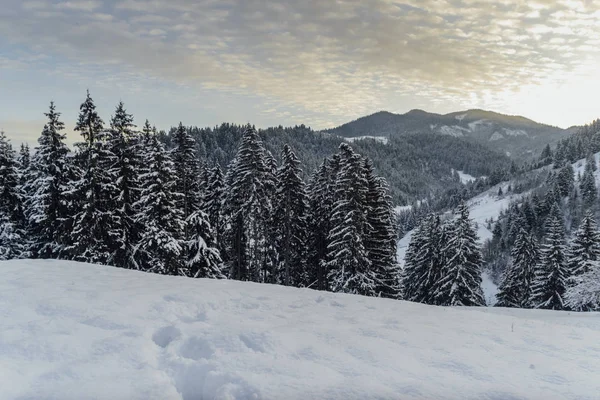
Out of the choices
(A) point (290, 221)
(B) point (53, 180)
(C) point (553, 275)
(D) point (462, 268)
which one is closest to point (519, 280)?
(C) point (553, 275)

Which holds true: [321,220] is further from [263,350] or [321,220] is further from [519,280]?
[519,280]

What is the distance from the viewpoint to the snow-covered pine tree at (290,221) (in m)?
29.7

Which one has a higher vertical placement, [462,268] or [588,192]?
[588,192]

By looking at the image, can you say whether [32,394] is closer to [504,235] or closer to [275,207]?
[275,207]

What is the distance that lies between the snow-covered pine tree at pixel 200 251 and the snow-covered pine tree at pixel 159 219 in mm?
1664

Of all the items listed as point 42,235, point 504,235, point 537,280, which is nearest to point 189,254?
point 42,235

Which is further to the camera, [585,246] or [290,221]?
[585,246]

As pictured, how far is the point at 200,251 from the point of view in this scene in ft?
86.3

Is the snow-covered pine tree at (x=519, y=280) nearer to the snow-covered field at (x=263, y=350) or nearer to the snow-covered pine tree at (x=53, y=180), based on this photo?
the snow-covered field at (x=263, y=350)

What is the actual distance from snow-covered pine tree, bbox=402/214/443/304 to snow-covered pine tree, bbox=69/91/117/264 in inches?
1314

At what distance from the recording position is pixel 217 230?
37.0 m

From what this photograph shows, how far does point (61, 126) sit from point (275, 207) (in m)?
17.5

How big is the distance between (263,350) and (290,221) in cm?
2397

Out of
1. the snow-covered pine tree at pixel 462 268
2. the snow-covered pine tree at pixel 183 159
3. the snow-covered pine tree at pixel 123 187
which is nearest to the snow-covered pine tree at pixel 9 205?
the snow-covered pine tree at pixel 123 187
